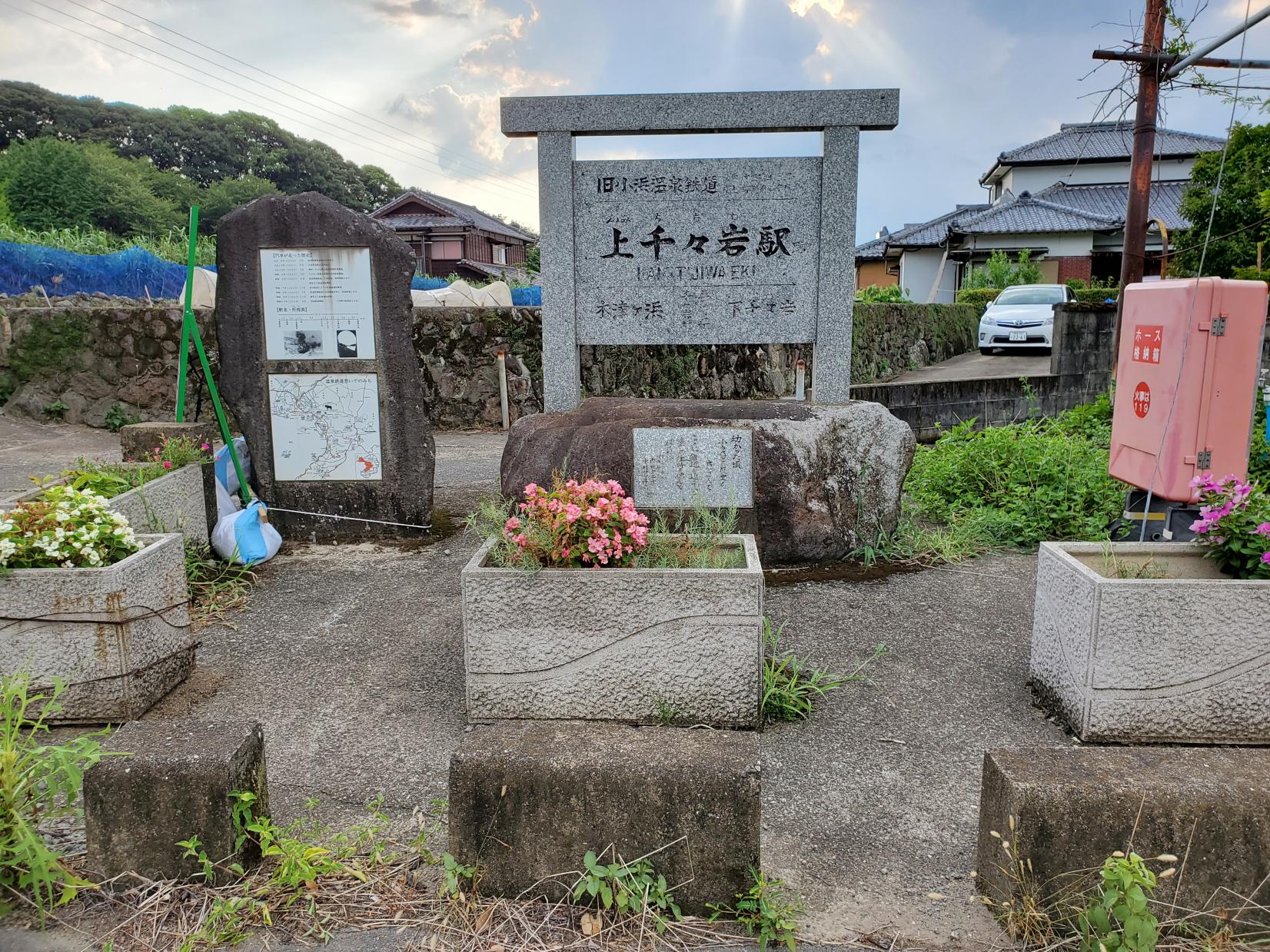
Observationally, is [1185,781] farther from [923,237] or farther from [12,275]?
[923,237]

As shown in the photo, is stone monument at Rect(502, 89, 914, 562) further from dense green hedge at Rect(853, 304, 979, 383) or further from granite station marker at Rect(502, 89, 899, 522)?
dense green hedge at Rect(853, 304, 979, 383)

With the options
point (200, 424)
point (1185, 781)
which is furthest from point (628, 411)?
point (1185, 781)

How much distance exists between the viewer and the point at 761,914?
2229 millimetres

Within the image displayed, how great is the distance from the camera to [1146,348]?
15.4ft

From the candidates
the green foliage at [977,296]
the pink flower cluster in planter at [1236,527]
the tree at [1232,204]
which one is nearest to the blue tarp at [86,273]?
the tree at [1232,204]

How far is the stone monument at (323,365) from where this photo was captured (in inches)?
230

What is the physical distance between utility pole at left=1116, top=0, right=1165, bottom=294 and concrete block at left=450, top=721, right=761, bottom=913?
8.72 metres

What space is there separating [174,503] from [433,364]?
22.6ft

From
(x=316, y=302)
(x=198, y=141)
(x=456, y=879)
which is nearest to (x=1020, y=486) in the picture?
(x=316, y=302)

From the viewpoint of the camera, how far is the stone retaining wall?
1046 cm

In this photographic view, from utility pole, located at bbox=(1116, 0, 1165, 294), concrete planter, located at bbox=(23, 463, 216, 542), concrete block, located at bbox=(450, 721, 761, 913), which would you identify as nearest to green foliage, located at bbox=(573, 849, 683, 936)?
concrete block, located at bbox=(450, 721, 761, 913)

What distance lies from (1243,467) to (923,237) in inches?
1188

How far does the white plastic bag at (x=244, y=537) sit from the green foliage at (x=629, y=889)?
151 inches

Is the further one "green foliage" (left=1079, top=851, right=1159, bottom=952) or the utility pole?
the utility pole
